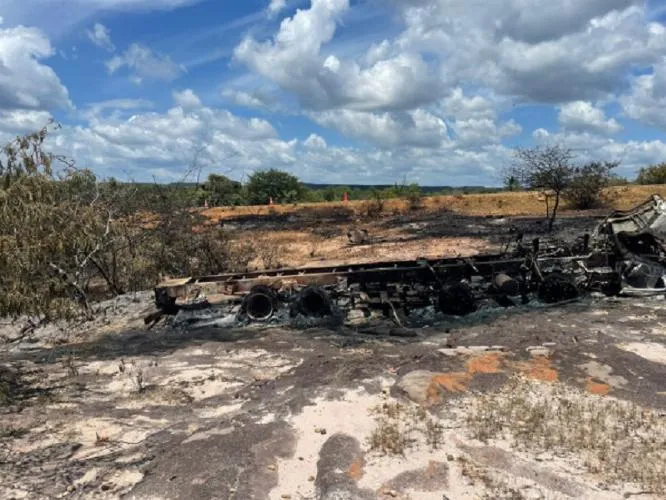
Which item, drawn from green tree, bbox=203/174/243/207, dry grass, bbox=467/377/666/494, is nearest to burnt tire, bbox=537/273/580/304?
dry grass, bbox=467/377/666/494

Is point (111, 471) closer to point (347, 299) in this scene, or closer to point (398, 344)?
point (398, 344)

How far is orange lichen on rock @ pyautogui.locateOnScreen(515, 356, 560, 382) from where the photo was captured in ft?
22.8

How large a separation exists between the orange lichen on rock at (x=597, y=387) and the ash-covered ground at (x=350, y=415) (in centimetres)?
3

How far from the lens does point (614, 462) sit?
494cm

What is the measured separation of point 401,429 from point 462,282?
6026 mm

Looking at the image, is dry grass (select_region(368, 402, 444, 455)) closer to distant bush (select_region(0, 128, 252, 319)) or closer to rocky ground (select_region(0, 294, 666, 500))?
rocky ground (select_region(0, 294, 666, 500))

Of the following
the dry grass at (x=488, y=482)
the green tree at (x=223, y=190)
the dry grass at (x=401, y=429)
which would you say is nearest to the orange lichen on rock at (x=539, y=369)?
the dry grass at (x=401, y=429)

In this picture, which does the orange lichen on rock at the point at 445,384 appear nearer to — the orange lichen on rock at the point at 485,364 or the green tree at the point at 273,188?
the orange lichen on rock at the point at 485,364

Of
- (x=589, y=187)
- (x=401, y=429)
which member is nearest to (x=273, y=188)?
(x=589, y=187)

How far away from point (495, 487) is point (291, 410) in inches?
90.1

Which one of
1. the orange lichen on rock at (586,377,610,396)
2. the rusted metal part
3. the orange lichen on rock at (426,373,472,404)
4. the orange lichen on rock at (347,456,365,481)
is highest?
the rusted metal part

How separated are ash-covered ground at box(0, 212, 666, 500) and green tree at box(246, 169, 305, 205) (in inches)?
1554

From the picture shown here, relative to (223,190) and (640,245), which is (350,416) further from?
(223,190)

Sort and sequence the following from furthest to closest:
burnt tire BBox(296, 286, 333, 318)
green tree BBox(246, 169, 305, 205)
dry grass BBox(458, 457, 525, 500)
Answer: green tree BBox(246, 169, 305, 205) < burnt tire BBox(296, 286, 333, 318) < dry grass BBox(458, 457, 525, 500)
